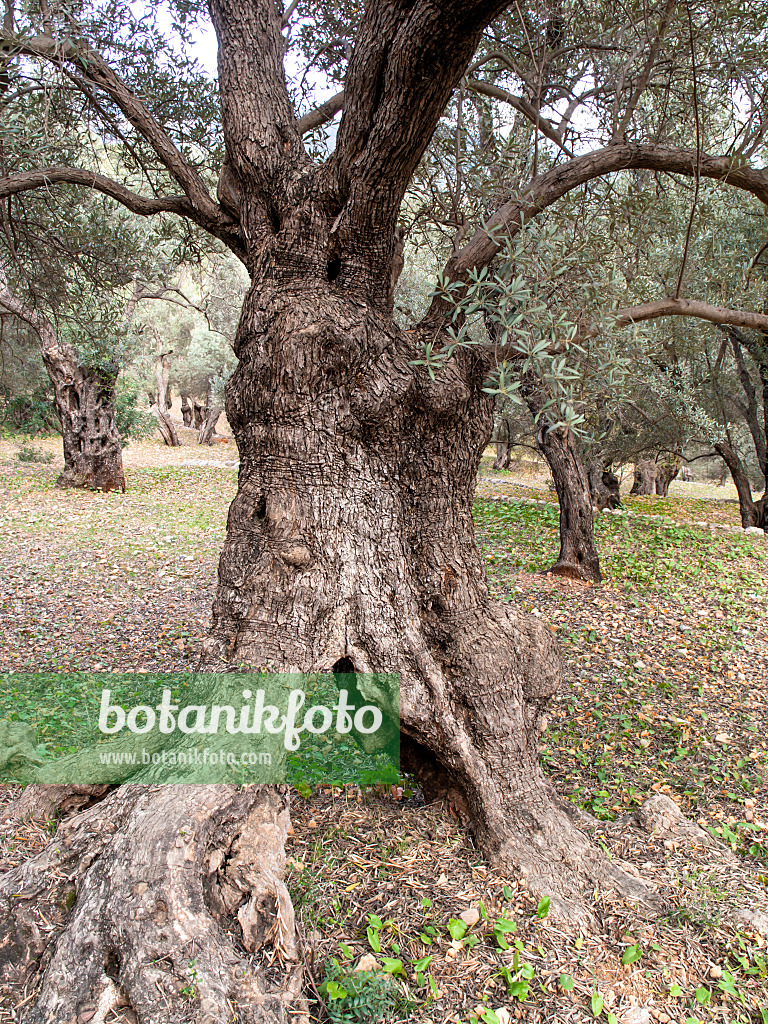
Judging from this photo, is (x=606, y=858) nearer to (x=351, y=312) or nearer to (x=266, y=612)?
(x=266, y=612)

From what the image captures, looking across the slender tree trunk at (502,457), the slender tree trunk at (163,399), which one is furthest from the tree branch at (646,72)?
the slender tree trunk at (502,457)

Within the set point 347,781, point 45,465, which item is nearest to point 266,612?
point 347,781

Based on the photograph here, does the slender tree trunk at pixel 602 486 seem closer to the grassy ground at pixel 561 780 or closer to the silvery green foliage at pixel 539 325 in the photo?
the grassy ground at pixel 561 780

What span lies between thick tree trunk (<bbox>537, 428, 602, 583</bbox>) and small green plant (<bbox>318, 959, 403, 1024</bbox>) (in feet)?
21.7

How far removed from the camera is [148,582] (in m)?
7.65

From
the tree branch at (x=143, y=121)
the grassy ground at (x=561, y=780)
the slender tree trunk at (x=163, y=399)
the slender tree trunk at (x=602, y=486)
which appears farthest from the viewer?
the slender tree trunk at (x=163, y=399)

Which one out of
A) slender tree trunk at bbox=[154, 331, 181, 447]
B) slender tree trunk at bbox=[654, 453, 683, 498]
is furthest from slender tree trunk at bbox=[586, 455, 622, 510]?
slender tree trunk at bbox=[154, 331, 181, 447]

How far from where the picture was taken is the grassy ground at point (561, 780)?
254 centimetres

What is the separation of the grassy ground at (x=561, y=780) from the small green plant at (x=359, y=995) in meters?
0.01

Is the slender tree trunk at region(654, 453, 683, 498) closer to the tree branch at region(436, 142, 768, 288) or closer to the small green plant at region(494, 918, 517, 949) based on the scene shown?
the tree branch at region(436, 142, 768, 288)

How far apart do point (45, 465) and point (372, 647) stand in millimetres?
14861

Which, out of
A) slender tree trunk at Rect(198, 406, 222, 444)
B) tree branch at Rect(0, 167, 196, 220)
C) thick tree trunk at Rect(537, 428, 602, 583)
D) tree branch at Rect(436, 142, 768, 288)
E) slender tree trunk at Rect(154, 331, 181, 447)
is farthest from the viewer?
slender tree trunk at Rect(198, 406, 222, 444)

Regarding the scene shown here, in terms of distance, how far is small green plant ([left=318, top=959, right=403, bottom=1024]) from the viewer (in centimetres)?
228

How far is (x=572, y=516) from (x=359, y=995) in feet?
22.8
